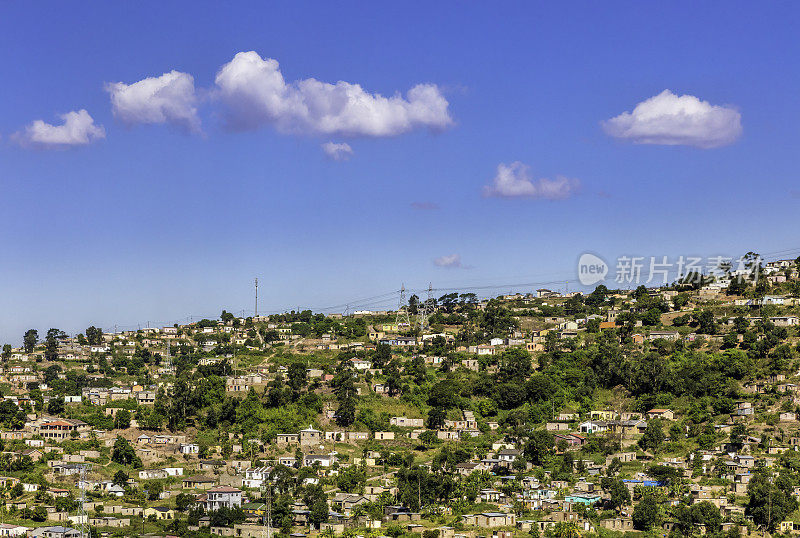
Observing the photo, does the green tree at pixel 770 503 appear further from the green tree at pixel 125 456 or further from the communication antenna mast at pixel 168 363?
the communication antenna mast at pixel 168 363

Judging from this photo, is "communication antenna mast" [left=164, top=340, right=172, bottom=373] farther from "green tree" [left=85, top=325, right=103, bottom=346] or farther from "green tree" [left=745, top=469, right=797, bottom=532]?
"green tree" [left=745, top=469, right=797, bottom=532]

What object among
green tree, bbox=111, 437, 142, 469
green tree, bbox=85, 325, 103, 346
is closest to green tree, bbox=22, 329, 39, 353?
green tree, bbox=85, 325, 103, 346

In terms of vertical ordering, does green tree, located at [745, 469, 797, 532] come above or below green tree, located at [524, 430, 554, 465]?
below

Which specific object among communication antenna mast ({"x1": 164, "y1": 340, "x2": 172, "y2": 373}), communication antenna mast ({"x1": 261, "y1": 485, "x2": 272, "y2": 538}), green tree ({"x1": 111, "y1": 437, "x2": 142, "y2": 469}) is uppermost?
communication antenna mast ({"x1": 164, "y1": 340, "x2": 172, "y2": 373})

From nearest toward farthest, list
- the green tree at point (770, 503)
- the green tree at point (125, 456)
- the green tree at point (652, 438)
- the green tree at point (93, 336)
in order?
the green tree at point (770, 503) < the green tree at point (652, 438) < the green tree at point (125, 456) < the green tree at point (93, 336)

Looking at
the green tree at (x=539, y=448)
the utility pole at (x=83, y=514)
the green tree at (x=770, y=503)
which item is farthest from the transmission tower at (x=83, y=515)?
the green tree at (x=770, y=503)

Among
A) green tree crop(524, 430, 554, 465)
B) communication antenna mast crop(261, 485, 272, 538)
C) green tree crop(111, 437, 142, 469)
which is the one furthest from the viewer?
green tree crop(111, 437, 142, 469)

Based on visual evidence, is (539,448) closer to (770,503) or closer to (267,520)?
(770,503)

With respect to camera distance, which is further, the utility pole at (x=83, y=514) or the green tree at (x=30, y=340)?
the green tree at (x=30, y=340)

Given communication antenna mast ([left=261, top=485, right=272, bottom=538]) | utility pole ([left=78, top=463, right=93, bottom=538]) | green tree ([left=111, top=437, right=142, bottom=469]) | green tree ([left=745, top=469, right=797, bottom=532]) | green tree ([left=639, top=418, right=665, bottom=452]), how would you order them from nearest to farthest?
utility pole ([left=78, top=463, right=93, bottom=538])
green tree ([left=745, top=469, right=797, bottom=532])
communication antenna mast ([left=261, top=485, right=272, bottom=538])
green tree ([left=639, top=418, right=665, bottom=452])
green tree ([left=111, top=437, right=142, bottom=469])

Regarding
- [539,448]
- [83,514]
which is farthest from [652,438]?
[83,514]

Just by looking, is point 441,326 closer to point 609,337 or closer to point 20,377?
point 609,337
